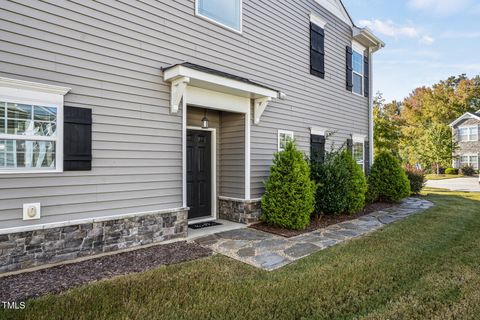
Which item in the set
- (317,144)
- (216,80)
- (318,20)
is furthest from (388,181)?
(216,80)

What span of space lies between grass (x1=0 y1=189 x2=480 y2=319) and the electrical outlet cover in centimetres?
121

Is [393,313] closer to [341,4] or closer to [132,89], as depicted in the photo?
[132,89]

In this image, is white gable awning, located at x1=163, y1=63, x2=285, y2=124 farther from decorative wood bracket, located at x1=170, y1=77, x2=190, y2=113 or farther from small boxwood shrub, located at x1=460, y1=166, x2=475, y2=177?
small boxwood shrub, located at x1=460, y1=166, x2=475, y2=177

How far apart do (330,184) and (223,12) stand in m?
4.48

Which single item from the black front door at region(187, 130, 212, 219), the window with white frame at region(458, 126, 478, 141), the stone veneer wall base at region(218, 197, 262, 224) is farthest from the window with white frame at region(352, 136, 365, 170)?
the window with white frame at region(458, 126, 478, 141)

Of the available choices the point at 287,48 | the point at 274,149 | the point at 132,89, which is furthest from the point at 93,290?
the point at 287,48

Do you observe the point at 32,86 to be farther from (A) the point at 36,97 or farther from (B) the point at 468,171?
(B) the point at 468,171

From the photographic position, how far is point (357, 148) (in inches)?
412

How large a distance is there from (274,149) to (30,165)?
4810 millimetres

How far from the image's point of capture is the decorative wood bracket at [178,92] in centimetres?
465

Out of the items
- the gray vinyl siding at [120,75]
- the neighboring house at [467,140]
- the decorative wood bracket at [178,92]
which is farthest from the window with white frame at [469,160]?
the decorative wood bracket at [178,92]

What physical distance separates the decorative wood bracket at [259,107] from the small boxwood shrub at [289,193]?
0.94 m

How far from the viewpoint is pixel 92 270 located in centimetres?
353

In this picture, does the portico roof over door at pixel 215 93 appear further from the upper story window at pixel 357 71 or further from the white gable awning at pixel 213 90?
the upper story window at pixel 357 71
